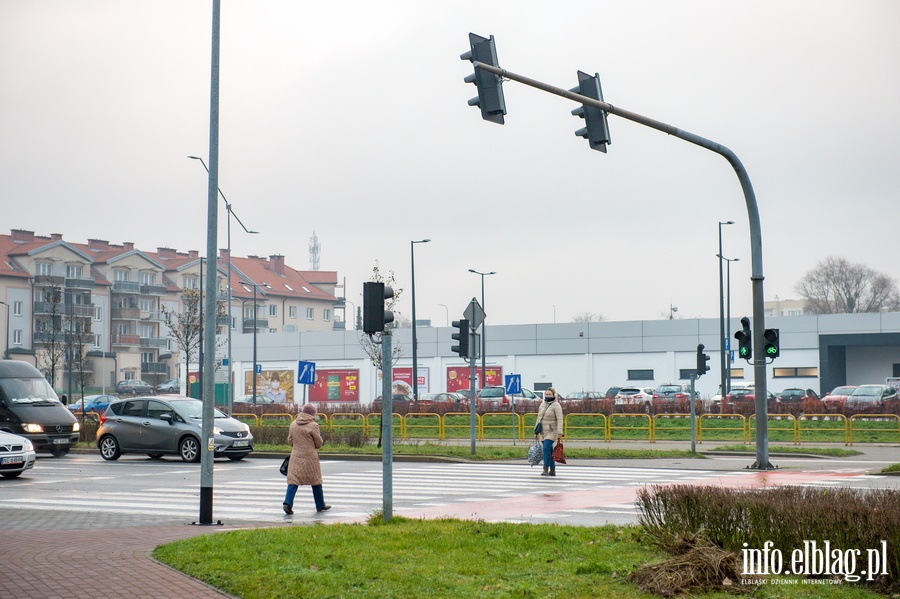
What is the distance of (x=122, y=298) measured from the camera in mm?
110000

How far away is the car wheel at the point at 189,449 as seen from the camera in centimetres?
2644

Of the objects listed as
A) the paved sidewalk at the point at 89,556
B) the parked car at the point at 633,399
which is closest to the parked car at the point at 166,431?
the paved sidewalk at the point at 89,556

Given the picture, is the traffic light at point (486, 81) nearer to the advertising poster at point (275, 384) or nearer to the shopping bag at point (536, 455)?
the shopping bag at point (536, 455)

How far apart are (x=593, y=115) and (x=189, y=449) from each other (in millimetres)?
14692

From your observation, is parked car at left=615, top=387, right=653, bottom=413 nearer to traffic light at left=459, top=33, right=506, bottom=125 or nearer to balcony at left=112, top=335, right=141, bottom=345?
traffic light at left=459, top=33, right=506, bottom=125

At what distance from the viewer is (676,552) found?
353 inches

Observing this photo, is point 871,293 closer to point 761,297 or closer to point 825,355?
point 825,355

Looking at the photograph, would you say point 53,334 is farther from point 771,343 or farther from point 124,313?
point 124,313

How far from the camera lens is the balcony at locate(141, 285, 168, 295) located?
361 ft

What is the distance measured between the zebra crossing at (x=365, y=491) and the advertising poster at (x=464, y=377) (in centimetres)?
4631

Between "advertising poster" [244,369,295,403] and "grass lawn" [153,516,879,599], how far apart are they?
66724mm

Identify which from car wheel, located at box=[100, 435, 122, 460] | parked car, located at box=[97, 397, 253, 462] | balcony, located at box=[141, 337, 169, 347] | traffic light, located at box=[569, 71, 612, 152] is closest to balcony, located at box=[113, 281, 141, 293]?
balcony, located at box=[141, 337, 169, 347]

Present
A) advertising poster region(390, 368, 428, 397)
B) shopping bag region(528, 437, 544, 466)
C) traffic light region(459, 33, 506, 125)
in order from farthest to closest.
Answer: advertising poster region(390, 368, 428, 397) → shopping bag region(528, 437, 544, 466) → traffic light region(459, 33, 506, 125)

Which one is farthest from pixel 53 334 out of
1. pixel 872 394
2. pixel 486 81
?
pixel 486 81
